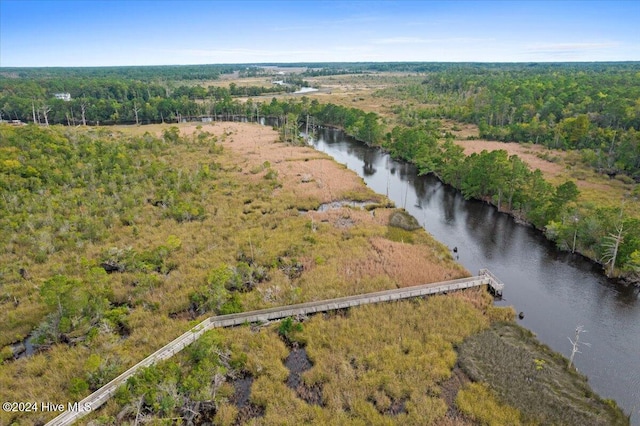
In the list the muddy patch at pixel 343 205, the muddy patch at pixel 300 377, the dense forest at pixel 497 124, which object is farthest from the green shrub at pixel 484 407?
the muddy patch at pixel 343 205

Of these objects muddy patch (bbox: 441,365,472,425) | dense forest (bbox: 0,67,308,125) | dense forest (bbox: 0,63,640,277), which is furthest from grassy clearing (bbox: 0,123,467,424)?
dense forest (bbox: 0,67,308,125)

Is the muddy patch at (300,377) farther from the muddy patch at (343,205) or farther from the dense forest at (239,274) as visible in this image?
the muddy patch at (343,205)

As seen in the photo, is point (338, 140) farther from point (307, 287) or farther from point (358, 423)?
point (358, 423)

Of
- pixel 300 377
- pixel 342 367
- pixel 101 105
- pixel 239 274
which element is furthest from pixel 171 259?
pixel 101 105

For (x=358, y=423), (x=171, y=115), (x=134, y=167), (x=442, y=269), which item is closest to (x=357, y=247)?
(x=442, y=269)

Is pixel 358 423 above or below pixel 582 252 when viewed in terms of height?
below

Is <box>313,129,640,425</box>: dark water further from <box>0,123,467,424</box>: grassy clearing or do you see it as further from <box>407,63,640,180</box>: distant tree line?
<box>407,63,640,180</box>: distant tree line
